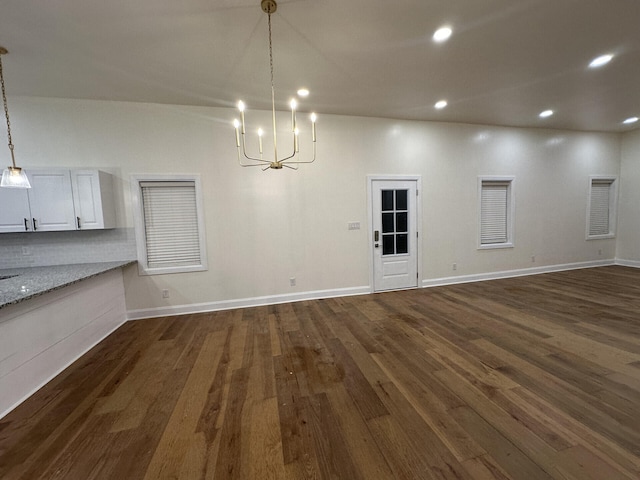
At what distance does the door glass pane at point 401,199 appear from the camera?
15.9ft

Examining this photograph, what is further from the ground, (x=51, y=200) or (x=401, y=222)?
(x=51, y=200)

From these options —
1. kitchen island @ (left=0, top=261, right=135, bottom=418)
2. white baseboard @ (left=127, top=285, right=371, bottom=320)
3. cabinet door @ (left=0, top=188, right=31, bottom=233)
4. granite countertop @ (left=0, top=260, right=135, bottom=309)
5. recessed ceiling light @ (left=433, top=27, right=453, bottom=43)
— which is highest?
recessed ceiling light @ (left=433, top=27, right=453, bottom=43)

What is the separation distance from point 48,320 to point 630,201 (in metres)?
10.8

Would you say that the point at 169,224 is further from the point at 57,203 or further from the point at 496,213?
the point at 496,213

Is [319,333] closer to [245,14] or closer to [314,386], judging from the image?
[314,386]

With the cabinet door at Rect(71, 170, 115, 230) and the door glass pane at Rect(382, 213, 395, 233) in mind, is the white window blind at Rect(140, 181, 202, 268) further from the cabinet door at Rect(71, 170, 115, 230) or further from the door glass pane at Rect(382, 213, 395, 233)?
the door glass pane at Rect(382, 213, 395, 233)

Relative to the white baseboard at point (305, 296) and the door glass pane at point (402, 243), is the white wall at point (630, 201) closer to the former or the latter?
the white baseboard at point (305, 296)

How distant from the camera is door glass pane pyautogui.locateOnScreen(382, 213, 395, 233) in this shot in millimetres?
4777

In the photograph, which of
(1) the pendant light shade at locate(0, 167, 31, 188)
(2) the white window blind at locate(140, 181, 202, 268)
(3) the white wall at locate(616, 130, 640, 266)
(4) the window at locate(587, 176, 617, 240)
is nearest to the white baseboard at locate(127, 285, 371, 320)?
(2) the white window blind at locate(140, 181, 202, 268)

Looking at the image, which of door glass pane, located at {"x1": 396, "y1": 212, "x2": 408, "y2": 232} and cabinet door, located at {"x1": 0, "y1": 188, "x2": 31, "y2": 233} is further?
door glass pane, located at {"x1": 396, "y1": 212, "x2": 408, "y2": 232}

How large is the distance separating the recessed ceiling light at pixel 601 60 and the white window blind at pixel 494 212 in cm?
241

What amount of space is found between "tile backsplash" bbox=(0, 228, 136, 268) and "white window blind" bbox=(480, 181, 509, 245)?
649cm

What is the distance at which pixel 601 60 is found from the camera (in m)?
3.03

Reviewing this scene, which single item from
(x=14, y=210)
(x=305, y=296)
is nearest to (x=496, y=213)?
(x=305, y=296)
